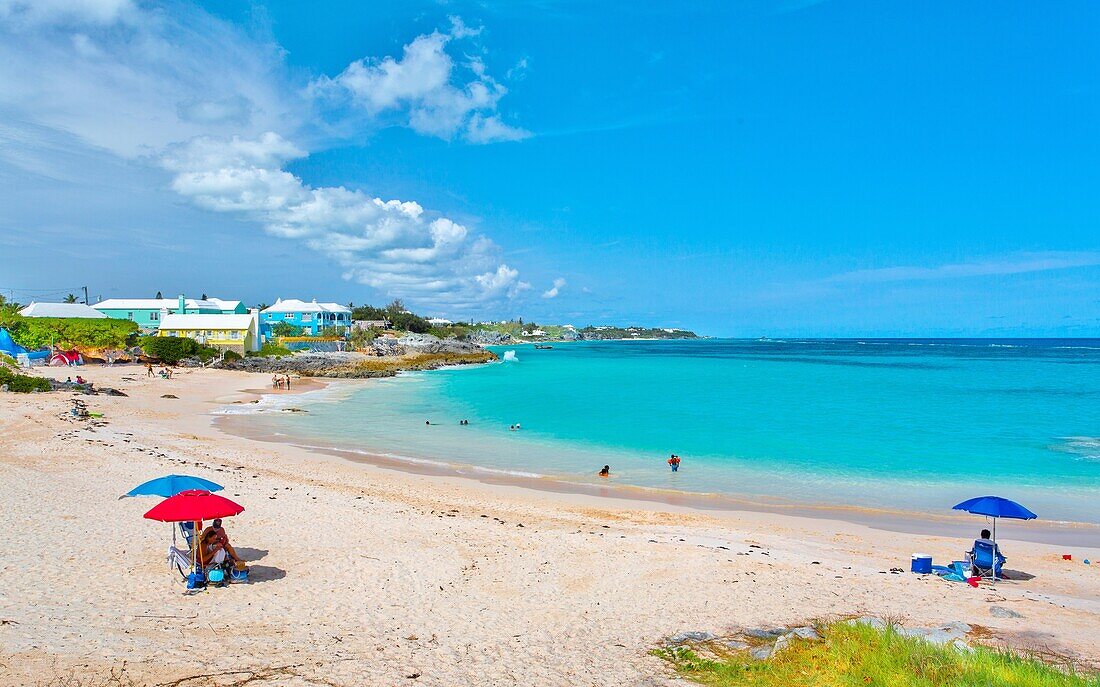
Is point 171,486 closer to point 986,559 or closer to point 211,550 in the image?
point 211,550

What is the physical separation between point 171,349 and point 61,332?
8783 millimetres

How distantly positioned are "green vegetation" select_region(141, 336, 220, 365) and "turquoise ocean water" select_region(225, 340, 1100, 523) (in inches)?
771

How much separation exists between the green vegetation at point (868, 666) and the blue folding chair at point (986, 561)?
505 centimetres

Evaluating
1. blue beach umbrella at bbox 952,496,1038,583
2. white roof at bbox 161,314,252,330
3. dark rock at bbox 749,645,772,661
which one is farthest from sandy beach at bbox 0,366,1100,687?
white roof at bbox 161,314,252,330

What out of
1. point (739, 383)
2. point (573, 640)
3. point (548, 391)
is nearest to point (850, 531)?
point (573, 640)

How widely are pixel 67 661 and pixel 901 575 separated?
12.2 m

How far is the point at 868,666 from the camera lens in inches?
247

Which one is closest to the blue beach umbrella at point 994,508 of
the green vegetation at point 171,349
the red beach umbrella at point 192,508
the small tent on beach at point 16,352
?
the red beach umbrella at point 192,508

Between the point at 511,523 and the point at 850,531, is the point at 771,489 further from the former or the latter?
the point at 511,523

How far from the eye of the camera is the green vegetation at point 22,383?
29.9m

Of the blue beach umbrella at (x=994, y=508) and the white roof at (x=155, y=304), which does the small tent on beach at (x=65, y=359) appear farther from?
the blue beach umbrella at (x=994, y=508)

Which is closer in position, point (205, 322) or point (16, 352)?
point (16, 352)

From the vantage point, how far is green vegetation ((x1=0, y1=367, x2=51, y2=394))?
98.1ft

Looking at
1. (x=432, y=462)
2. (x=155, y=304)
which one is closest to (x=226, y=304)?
(x=155, y=304)
